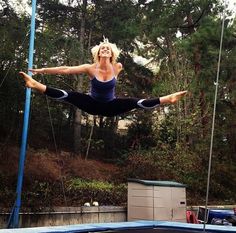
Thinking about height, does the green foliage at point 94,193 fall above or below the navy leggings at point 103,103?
below

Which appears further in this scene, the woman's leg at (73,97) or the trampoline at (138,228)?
the trampoline at (138,228)

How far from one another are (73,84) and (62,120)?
1.60 meters

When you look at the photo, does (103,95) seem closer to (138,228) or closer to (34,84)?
(34,84)

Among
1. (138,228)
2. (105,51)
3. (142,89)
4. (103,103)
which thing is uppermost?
(142,89)

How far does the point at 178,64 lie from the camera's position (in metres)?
13.4

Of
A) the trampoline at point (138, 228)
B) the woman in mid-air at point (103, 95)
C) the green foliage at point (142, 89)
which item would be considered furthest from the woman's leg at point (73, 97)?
the green foliage at point (142, 89)

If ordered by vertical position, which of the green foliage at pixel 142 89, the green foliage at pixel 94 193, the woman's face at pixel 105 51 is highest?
the green foliage at pixel 142 89

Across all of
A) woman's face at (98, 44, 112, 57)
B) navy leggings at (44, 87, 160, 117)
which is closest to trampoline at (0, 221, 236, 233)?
navy leggings at (44, 87, 160, 117)

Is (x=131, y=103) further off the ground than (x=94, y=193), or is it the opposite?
(x=131, y=103)

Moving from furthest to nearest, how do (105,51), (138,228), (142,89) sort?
1. (142,89)
2. (138,228)
3. (105,51)

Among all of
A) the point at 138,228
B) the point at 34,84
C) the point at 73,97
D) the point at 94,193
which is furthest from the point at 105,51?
the point at 94,193

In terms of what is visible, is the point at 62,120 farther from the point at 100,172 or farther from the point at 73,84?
the point at 100,172

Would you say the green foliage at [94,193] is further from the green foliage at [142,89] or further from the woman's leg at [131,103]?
the woman's leg at [131,103]

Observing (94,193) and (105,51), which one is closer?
(105,51)
